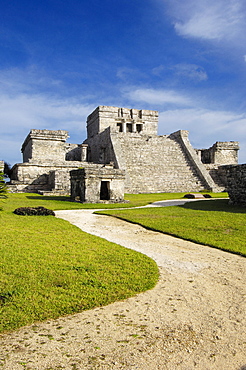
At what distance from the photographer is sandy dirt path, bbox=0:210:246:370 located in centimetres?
234

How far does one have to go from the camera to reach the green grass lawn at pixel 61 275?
10.5 ft

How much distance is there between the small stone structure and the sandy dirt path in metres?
9.17

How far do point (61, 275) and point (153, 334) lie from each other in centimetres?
188

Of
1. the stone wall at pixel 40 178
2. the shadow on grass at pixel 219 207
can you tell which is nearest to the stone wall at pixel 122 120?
the stone wall at pixel 40 178

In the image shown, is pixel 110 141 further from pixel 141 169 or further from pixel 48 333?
pixel 48 333

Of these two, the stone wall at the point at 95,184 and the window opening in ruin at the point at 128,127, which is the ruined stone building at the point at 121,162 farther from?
the window opening in ruin at the point at 128,127

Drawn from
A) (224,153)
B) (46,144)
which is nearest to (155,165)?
(46,144)

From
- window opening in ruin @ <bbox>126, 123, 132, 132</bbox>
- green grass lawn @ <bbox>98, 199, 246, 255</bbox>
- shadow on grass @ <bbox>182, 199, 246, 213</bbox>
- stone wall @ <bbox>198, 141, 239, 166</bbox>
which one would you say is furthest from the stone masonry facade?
window opening in ruin @ <bbox>126, 123, 132, 132</bbox>

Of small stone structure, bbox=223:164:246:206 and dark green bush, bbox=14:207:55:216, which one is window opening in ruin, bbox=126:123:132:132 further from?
dark green bush, bbox=14:207:55:216

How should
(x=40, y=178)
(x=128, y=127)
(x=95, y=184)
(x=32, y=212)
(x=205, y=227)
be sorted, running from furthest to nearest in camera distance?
1. (x=128, y=127)
2. (x=40, y=178)
3. (x=95, y=184)
4. (x=32, y=212)
5. (x=205, y=227)

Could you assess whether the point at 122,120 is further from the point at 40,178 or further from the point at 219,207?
the point at 219,207

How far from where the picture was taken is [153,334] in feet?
8.98

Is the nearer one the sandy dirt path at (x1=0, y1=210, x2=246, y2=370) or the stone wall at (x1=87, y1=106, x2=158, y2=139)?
the sandy dirt path at (x1=0, y1=210, x2=246, y2=370)

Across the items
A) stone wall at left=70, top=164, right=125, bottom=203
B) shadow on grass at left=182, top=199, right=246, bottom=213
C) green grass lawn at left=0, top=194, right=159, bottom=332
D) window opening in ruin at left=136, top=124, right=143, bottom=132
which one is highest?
window opening in ruin at left=136, top=124, right=143, bottom=132
